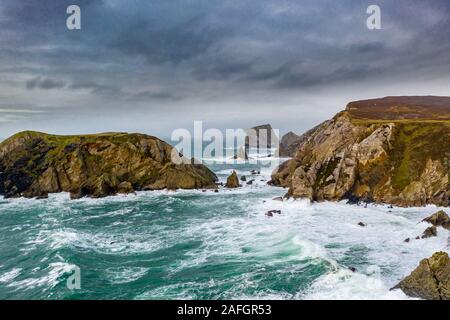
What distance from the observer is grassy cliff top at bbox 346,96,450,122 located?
102m

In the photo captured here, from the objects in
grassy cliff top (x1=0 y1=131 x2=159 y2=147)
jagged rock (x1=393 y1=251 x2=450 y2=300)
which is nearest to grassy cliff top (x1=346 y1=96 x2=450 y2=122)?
grassy cliff top (x1=0 y1=131 x2=159 y2=147)

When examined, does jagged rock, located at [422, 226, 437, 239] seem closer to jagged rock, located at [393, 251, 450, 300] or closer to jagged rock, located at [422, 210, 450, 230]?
jagged rock, located at [422, 210, 450, 230]

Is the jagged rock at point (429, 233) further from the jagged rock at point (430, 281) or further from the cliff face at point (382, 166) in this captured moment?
the cliff face at point (382, 166)

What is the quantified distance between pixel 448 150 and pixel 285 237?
4473cm

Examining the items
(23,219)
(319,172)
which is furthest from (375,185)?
(23,219)

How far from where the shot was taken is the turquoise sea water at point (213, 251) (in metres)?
32.0

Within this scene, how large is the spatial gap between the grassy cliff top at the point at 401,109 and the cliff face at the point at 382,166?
13392mm

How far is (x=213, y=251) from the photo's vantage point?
4259 centimetres

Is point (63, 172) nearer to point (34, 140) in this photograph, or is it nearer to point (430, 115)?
point (34, 140)

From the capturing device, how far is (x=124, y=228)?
57.4 metres

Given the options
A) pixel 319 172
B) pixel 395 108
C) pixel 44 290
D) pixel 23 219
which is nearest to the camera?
pixel 44 290

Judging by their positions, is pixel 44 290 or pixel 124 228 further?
pixel 124 228

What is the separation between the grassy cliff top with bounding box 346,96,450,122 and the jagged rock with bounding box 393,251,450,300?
228ft

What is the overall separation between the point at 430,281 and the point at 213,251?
75.8 feet
